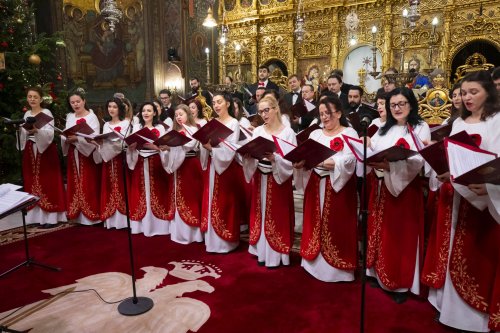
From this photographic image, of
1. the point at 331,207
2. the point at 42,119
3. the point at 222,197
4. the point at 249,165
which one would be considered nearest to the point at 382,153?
the point at 331,207

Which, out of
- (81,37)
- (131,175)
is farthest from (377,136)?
(81,37)

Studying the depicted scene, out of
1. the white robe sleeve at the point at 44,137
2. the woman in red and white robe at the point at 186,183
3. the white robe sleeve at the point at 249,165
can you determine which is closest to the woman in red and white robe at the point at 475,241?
the white robe sleeve at the point at 249,165

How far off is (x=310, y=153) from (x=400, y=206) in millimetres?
920

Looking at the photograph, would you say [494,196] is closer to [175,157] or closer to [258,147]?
[258,147]

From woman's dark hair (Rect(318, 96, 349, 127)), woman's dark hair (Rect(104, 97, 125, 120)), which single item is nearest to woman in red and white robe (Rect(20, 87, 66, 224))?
woman's dark hair (Rect(104, 97, 125, 120))

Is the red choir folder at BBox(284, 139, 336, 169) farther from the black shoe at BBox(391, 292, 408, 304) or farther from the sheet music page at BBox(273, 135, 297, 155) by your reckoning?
the black shoe at BBox(391, 292, 408, 304)

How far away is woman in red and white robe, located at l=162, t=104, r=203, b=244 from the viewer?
→ 4.79 m

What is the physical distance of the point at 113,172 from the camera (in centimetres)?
537

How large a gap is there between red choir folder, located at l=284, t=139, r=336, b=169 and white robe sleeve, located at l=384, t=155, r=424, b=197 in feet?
1.72

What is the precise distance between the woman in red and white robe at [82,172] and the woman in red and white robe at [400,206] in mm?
4009

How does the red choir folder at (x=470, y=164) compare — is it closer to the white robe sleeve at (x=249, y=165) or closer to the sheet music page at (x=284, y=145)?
the sheet music page at (x=284, y=145)

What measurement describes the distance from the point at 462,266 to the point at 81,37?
504 inches

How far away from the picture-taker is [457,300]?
9.48 feet

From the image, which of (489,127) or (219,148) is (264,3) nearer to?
(219,148)
